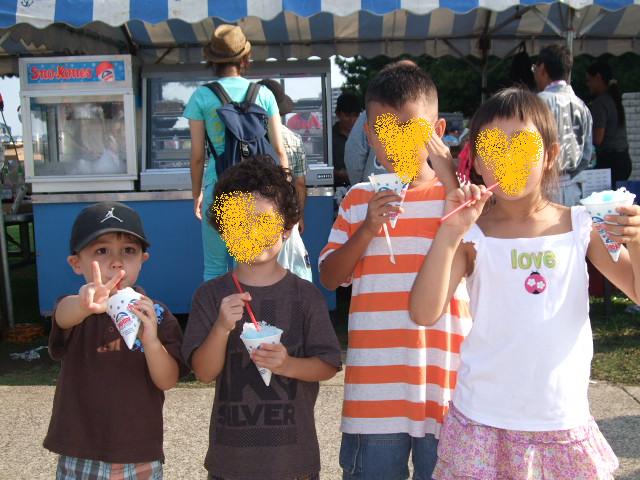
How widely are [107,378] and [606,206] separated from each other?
1.42m

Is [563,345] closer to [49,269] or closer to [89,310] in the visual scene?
[89,310]

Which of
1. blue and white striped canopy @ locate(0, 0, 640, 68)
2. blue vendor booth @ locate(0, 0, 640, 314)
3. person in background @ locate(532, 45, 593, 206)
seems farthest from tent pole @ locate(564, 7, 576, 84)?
person in background @ locate(532, 45, 593, 206)

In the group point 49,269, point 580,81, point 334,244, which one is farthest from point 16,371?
point 580,81

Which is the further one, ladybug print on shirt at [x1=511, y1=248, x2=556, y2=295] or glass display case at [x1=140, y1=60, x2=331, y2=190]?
glass display case at [x1=140, y1=60, x2=331, y2=190]

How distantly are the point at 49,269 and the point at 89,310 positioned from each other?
386 centimetres

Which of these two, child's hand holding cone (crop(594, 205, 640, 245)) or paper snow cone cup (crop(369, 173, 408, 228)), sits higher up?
paper snow cone cup (crop(369, 173, 408, 228))

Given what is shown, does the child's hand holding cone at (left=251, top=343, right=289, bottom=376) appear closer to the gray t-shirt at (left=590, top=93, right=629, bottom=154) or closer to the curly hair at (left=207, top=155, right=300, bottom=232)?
the curly hair at (left=207, top=155, right=300, bottom=232)

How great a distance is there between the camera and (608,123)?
6.70 metres

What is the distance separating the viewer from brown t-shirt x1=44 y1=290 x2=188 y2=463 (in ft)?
6.84

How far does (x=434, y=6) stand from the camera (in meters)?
4.79

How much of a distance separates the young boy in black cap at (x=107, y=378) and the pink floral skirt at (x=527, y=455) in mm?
853

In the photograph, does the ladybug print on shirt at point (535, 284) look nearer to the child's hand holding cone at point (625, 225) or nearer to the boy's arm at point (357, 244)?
the child's hand holding cone at point (625, 225)

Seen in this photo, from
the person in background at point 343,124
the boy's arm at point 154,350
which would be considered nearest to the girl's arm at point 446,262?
the boy's arm at point 154,350

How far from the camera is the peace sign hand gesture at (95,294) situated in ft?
6.22
